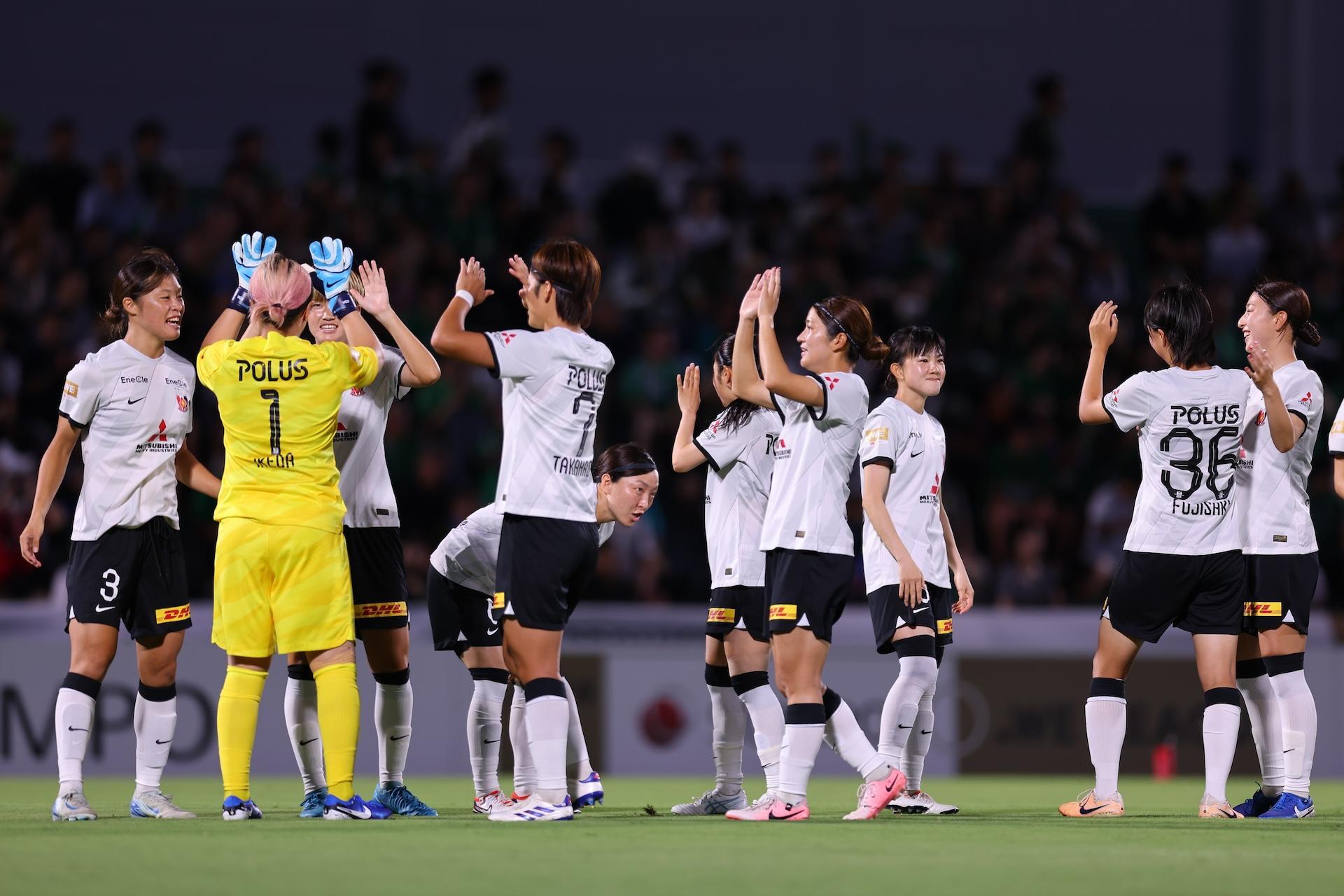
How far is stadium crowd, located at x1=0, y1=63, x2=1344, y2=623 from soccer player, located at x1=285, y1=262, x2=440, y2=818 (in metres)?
5.61

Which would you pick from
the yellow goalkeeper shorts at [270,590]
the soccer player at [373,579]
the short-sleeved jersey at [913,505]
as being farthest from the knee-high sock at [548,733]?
the short-sleeved jersey at [913,505]

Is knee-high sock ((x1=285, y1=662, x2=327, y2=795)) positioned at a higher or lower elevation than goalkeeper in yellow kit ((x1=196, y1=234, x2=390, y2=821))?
lower

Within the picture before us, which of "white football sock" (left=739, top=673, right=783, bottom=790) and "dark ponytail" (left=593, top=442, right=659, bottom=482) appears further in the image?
"dark ponytail" (left=593, top=442, right=659, bottom=482)

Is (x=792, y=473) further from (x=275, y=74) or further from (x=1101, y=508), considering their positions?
(x=275, y=74)

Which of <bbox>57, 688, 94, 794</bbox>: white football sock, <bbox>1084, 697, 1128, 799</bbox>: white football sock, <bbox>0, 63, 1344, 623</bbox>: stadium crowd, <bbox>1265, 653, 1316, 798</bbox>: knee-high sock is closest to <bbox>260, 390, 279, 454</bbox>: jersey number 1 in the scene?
<bbox>57, 688, 94, 794</bbox>: white football sock

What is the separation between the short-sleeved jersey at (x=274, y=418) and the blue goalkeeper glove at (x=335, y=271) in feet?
1.88

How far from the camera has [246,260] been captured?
26.9ft

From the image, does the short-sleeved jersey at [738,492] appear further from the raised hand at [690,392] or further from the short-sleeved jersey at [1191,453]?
the short-sleeved jersey at [1191,453]

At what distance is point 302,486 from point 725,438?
7.31 feet

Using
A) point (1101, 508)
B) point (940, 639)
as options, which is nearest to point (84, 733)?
point (940, 639)

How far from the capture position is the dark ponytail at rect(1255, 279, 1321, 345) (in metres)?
8.68

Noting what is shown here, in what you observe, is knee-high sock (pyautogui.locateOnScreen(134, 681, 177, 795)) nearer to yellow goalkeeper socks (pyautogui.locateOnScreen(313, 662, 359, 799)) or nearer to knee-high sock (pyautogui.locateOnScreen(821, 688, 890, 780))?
yellow goalkeeper socks (pyautogui.locateOnScreen(313, 662, 359, 799))

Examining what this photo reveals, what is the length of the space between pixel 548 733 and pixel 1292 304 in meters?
4.33

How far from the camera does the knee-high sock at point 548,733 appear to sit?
23.9 ft
